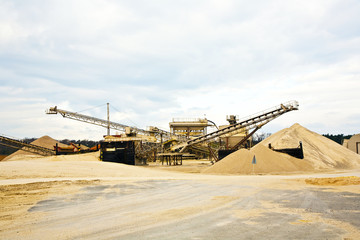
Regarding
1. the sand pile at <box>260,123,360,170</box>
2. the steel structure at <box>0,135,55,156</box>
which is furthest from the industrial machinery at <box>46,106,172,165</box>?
the sand pile at <box>260,123,360,170</box>

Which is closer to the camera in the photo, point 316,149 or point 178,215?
point 178,215

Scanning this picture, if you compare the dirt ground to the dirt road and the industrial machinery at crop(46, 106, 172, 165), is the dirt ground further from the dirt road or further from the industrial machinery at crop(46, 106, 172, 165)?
the industrial machinery at crop(46, 106, 172, 165)

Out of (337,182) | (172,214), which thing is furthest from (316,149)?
(172,214)

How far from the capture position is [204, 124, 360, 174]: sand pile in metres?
26.9

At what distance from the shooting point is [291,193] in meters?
13.4

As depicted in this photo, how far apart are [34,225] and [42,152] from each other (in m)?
53.0

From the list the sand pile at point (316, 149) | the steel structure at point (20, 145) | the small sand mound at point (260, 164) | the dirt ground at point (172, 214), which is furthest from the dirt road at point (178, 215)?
the steel structure at point (20, 145)

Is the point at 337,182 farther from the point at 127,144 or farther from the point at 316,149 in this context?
the point at 127,144

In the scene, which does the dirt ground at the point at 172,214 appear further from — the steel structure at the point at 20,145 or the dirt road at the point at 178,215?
the steel structure at the point at 20,145

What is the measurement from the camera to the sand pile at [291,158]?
26.9 m

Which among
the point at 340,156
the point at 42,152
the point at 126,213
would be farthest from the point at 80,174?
the point at 42,152

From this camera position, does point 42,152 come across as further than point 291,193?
Yes

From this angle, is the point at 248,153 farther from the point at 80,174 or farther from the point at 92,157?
the point at 92,157

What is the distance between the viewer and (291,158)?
29.7 metres
